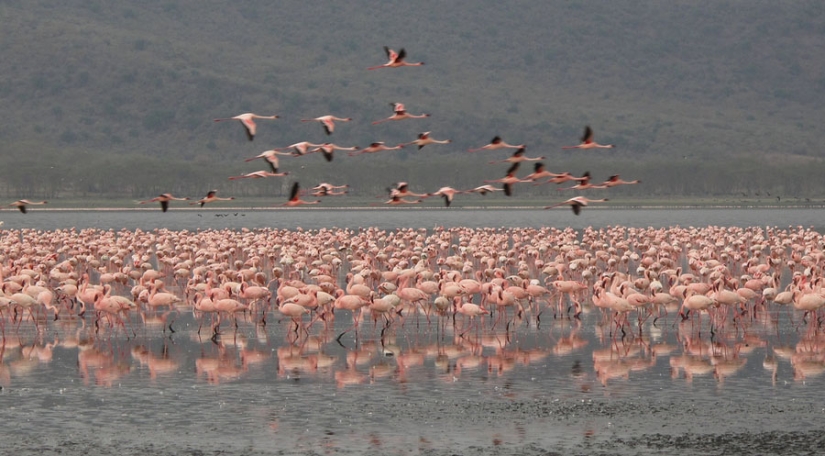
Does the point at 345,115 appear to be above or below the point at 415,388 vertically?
above

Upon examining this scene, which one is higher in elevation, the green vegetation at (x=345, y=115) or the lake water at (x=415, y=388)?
the green vegetation at (x=345, y=115)

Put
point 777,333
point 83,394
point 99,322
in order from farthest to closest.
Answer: point 99,322 < point 777,333 < point 83,394

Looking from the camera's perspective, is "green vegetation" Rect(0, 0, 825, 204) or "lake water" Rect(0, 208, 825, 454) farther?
"green vegetation" Rect(0, 0, 825, 204)

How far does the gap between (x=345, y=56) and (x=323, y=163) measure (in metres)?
50.7

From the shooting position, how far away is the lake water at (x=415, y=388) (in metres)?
15.3

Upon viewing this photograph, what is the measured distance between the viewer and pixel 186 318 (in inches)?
1038

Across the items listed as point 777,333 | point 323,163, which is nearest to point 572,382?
point 777,333

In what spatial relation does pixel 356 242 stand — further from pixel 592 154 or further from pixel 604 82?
pixel 604 82

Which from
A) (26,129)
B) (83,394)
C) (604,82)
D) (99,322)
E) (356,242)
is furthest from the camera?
(604,82)

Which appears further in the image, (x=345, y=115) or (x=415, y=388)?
(x=345, y=115)

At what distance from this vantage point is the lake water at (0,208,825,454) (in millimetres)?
15312

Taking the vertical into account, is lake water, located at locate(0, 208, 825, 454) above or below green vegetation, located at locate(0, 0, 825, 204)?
below

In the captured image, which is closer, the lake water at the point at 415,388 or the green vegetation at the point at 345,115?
the lake water at the point at 415,388

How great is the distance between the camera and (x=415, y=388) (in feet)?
60.4
